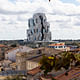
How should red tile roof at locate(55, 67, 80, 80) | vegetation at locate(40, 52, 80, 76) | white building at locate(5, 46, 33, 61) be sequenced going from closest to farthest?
red tile roof at locate(55, 67, 80, 80)
vegetation at locate(40, 52, 80, 76)
white building at locate(5, 46, 33, 61)

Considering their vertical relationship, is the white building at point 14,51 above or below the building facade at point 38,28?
below

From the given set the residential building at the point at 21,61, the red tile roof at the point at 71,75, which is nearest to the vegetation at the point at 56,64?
the red tile roof at the point at 71,75

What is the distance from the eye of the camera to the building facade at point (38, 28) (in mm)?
144750

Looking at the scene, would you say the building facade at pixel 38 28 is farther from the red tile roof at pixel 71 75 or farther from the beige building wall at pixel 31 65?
the red tile roof at pixel 71 75

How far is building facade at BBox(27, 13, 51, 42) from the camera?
144750mm

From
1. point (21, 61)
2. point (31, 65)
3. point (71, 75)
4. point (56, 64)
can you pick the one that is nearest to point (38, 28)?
point (21, 61)

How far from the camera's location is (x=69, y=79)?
23.8 m

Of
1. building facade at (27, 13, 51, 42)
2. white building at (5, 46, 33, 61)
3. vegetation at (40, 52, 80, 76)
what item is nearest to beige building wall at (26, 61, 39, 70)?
vegetation at (40, 52, 80, 76)

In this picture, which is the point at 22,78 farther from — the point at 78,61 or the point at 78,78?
the point at 78,78

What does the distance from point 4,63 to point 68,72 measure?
4349 centimetres

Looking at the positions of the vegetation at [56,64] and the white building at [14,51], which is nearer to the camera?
the vegetation at [56,64]

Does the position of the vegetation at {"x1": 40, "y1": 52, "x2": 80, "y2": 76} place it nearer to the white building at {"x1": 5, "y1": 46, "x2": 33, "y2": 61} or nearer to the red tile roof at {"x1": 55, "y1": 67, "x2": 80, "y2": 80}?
the red tile roof at {"x1": 55, "y1": 67, "x2": 80, "y2": 80}

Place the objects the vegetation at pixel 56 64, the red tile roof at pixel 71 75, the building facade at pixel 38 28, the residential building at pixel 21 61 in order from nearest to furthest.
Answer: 1. the red tile roof at pixel 71 75
2. the vegetation at pixel 56 64
3. the residential building at pixel 21 61
4. the building facade at pixel 38 28

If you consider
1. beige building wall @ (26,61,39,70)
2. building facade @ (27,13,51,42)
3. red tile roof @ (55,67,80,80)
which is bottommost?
beige building wall @ (26,61,39,70)
